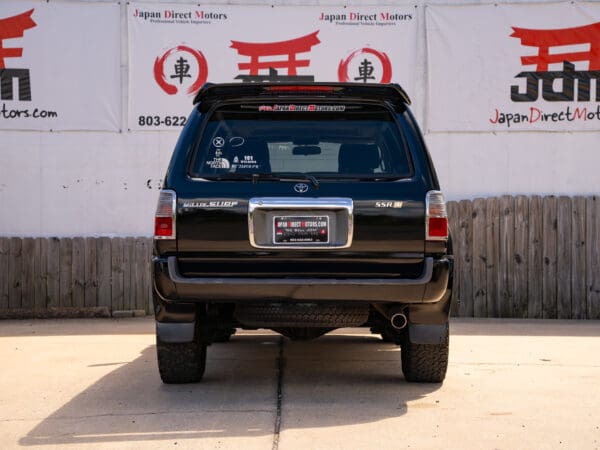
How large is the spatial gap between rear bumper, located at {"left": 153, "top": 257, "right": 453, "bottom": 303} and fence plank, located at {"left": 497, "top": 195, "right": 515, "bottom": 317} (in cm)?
587

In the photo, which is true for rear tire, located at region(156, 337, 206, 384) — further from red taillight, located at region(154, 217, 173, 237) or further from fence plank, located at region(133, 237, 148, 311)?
fence plank, located at region(133, 237, 148, 311)

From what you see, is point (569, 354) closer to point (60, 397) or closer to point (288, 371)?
point (288, 371)

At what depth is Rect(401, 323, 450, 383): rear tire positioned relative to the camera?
6309 mm

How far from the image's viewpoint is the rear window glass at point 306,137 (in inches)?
236

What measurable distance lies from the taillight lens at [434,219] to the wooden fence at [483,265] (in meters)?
5.71

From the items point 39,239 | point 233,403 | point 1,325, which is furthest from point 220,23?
point 233,403

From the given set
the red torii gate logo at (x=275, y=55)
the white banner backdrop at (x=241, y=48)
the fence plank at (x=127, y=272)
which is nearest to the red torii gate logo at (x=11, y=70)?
the white banner backdrop at (x=241, y=48)

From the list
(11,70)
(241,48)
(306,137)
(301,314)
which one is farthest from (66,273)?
(301,314)

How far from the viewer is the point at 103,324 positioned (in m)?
10.8

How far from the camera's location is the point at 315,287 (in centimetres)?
569

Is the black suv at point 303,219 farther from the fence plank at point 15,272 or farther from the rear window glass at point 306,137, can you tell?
the fence plank at point 15,272

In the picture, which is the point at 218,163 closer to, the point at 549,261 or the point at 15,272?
the point at 15,272

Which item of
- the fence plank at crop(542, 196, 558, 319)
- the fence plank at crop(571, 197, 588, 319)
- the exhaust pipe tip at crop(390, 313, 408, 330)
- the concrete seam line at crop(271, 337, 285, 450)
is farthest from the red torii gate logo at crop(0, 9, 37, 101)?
the exhaust pipe tip at crop(390, 313, 408, 330)

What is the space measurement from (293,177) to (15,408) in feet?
7.59
